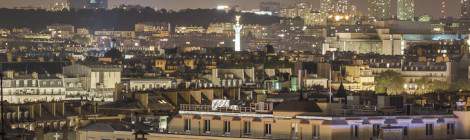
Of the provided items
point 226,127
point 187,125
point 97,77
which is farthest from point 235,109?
point 97,77

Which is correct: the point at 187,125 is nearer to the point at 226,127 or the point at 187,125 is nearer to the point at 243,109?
the point at 243,109

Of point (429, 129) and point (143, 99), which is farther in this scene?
point (143, 99)

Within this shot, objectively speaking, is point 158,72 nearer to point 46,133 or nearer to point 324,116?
point 46,133

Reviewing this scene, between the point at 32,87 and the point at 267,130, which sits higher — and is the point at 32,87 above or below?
below

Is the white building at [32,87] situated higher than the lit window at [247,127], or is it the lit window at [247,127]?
the lit window at [247,127]

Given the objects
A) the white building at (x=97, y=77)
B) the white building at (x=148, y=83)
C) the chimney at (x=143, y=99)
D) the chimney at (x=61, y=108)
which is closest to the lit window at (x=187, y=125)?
the chimney at (x=143, y=99)

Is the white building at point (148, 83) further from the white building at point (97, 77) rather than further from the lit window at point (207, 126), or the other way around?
the lit window at point (207, 126)

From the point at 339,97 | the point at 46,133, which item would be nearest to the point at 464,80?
the point at 46,133

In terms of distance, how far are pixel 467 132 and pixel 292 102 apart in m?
3.55

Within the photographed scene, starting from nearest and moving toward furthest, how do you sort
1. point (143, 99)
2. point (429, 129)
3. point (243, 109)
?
1. point (429, 129)
2. point (243, 109)
3. point (143, 99)

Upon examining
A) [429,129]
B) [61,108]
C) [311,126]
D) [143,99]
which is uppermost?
[311,126]

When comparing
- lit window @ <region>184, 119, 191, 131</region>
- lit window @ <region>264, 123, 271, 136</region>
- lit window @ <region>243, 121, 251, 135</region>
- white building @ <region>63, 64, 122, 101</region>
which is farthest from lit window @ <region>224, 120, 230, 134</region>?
white building @ <region>63, 64, 122, 101</region>

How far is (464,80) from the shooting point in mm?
110312

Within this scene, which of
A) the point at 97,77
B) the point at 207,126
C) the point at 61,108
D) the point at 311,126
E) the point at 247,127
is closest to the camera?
the point at 311,126
